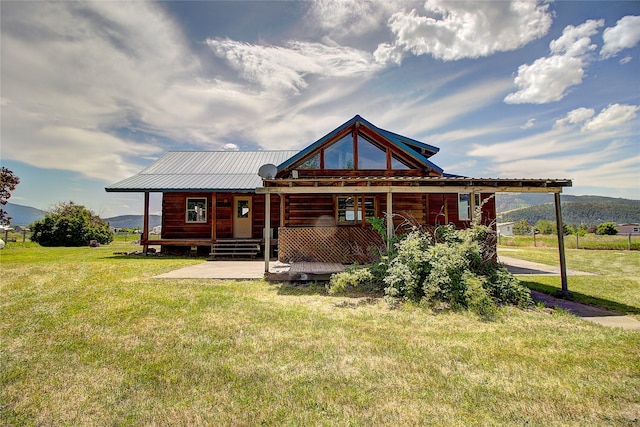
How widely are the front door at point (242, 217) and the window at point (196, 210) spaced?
5.61 feet

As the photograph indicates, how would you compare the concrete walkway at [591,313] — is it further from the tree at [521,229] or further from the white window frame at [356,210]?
the tree at [521,229]

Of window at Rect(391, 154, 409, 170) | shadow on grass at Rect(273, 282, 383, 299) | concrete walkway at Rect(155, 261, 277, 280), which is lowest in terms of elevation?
shadow on grass at Rect(273, 282, 383, 299)

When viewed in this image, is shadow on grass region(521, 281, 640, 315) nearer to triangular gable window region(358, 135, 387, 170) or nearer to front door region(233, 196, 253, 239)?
triangular gable window region(358, 135, 387, 170)

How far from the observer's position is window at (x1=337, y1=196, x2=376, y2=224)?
41.7 feet

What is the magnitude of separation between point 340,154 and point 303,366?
9.79 m

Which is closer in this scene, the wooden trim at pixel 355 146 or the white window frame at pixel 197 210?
the wooden trim at pixel 355 146

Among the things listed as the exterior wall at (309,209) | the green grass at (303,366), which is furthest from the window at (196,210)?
the green grass at (303,366)

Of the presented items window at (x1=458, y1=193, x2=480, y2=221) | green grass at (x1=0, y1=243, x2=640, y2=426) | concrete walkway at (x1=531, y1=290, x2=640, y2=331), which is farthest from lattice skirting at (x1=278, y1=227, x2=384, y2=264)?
window at (x1=458, y1=193, x2=480, y2=221)

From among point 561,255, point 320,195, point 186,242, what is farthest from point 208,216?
point 561,255

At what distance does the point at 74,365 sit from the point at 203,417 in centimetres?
216

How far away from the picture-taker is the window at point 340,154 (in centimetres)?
1219

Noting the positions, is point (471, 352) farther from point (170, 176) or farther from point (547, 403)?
point (170, 176)

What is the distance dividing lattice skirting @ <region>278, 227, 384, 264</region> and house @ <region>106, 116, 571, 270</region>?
4 cm

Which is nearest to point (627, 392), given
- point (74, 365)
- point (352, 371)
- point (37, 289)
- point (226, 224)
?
point (352, 371)
